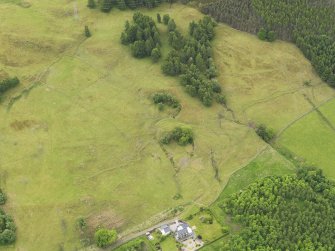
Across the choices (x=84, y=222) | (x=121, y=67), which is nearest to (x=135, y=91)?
(x=121, y=67)

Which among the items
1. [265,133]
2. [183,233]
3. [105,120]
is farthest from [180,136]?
[183,233]

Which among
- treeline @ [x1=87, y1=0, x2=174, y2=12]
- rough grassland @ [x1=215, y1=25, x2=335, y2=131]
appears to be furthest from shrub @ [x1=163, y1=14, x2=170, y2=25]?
rough grassland @ [x1=215, y1=25, x2=335, y2=131]

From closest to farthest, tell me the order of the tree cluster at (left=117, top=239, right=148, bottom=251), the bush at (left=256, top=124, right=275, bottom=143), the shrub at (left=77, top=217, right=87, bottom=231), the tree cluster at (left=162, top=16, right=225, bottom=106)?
the tree cluster at (left=117, top=239, right=148, bottom=251) < the shrub at (left=77, top=217, right=87, bottom=231) < the bush at (left=256, top=124, right=275, bottom=143) < the tree cluster at (left=162, top=16, right=225, bottom=106)

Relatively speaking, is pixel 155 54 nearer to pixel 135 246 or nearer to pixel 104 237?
pixel 104 237

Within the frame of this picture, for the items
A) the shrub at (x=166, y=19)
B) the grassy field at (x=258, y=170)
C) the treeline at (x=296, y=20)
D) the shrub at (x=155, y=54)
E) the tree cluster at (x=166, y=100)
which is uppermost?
the treeline at (x=296, y=20)

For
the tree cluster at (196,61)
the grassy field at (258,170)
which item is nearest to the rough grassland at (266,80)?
the tree cluster at (196,61)

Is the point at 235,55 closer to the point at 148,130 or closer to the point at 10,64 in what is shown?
the point at 148,130

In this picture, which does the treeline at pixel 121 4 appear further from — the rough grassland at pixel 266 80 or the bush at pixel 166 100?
the bush at pixel 166 100

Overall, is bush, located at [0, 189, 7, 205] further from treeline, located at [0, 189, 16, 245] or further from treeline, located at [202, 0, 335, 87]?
treeline, located at [202, 0, 335, 87]
